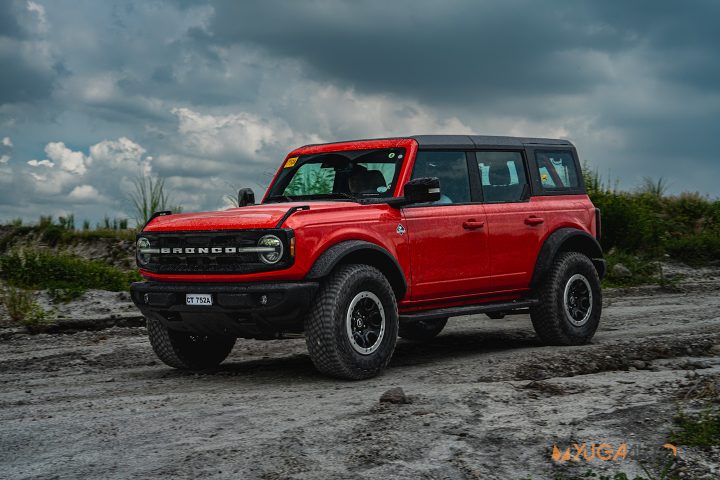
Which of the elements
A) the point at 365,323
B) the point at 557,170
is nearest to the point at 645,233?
the point at 557,170

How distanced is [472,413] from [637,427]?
1008 millimetres

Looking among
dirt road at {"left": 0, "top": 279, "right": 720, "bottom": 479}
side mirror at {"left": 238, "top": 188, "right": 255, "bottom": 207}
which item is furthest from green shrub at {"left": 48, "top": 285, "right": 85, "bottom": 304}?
side mirror at {"left": 238, "top": 188, "right": 255, "bottom": 207}

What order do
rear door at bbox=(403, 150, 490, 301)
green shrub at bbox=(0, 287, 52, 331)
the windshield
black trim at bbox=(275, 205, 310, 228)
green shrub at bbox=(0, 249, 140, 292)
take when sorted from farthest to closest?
green shrub at bbox=(0, 249, 140, 292) < green shrub at bbox=(0, 287, 52, 331) < the windshield < rear door at bbox=(403, 150, 490, 301) < black trim at bbox=(275, 205, 310, 228)

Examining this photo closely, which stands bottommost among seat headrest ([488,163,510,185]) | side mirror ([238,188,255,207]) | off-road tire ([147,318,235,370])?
off-road tire ([147,318,235,370])

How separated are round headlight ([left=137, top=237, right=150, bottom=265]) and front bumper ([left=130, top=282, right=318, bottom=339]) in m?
0.34

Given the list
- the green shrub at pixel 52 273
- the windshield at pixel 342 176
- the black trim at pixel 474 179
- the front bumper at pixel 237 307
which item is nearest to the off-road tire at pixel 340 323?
the front bumper at pixel 237 307

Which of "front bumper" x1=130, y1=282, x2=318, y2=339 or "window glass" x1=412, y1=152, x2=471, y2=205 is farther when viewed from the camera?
"window glass" x1=412, y1=152, x2=471, y2=205

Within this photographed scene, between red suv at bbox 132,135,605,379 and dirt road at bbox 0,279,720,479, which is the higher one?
red suv at bbox 132,135,605,379

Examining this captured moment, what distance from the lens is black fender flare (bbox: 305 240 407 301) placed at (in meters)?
7.12

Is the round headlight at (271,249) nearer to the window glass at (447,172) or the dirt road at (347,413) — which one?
the dirt road at (347,413)

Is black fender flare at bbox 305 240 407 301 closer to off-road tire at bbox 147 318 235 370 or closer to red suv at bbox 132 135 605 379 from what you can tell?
red suv at bbox 132 135 605 379

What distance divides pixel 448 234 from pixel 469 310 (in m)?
0.73

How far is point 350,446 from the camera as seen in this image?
17.0 feet

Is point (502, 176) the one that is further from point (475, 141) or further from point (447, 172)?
point (447, 172)
